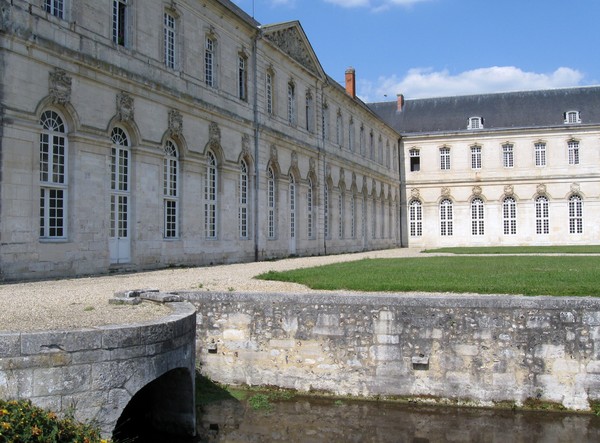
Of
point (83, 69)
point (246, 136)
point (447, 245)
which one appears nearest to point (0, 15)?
point (83, 69)

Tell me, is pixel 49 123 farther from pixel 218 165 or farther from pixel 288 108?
pixel 288 108

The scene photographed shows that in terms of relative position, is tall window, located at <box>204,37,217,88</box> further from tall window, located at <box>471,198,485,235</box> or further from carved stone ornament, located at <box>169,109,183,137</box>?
tall window, located at <box>471,198,485,235</box>

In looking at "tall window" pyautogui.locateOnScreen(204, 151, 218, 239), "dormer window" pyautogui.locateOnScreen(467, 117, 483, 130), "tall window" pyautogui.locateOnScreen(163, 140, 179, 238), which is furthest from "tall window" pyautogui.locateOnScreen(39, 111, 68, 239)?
"dormer window" pyautogui.locateOnScreen(467, 117, 483, 130)

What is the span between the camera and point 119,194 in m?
15.0

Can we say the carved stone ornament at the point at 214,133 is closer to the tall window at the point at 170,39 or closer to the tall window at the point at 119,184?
the tall window at the point at 170,39

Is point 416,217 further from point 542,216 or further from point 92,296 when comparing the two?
point 92,296

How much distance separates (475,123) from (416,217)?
711 cm

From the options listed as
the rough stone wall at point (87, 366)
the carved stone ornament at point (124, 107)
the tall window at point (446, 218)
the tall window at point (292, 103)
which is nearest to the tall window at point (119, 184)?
the carved stone ornament at point (124, 107)

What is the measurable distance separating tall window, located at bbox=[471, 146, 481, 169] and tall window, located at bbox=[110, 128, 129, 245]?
30346mm

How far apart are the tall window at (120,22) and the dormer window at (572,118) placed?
31.9 metres

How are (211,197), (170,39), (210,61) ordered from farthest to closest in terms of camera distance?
(210,61) < (211,197) < (170,39)

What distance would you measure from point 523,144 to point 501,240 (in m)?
6.19

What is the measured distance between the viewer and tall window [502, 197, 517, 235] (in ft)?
134

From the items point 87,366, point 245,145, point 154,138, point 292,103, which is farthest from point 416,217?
point 87,366
